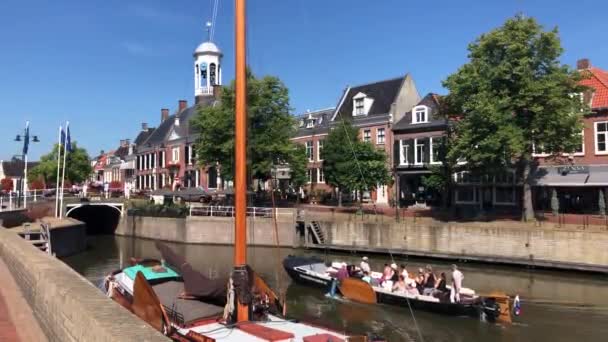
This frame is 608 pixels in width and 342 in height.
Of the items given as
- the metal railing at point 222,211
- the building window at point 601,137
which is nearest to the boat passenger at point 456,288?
the building window at point 601,137

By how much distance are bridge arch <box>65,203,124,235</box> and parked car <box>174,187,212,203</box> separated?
6.65 metres

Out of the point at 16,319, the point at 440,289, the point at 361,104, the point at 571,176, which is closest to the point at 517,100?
the point at 571,176

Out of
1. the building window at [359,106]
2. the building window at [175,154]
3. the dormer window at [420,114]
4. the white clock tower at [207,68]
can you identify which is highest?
the white clock tower at [207,68]

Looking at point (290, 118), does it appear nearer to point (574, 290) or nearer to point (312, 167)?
point (312, 167)

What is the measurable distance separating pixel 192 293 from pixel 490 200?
31603 millimetres

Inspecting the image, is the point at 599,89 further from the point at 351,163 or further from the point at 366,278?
the point at 366,278

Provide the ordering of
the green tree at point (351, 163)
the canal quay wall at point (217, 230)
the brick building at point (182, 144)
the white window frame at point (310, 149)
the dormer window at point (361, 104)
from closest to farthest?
1. the canal quay wall at point (217, 230)
2. the green tree at point (351, 163)
3. the dormer window at point (361, 104)
4. the white window frame at point (310, 149)
5. the brick building at point (182, 144)

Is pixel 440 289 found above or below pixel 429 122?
below

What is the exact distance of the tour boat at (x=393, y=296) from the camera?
18.2m

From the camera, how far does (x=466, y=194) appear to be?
42.3 m

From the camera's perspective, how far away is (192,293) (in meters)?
15.0

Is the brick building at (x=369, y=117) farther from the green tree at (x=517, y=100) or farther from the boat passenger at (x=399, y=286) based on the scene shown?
the boat passenger at (x=399, y=286)

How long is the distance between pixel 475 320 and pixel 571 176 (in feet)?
70.9

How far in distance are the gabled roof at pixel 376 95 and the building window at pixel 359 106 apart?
74 cm
